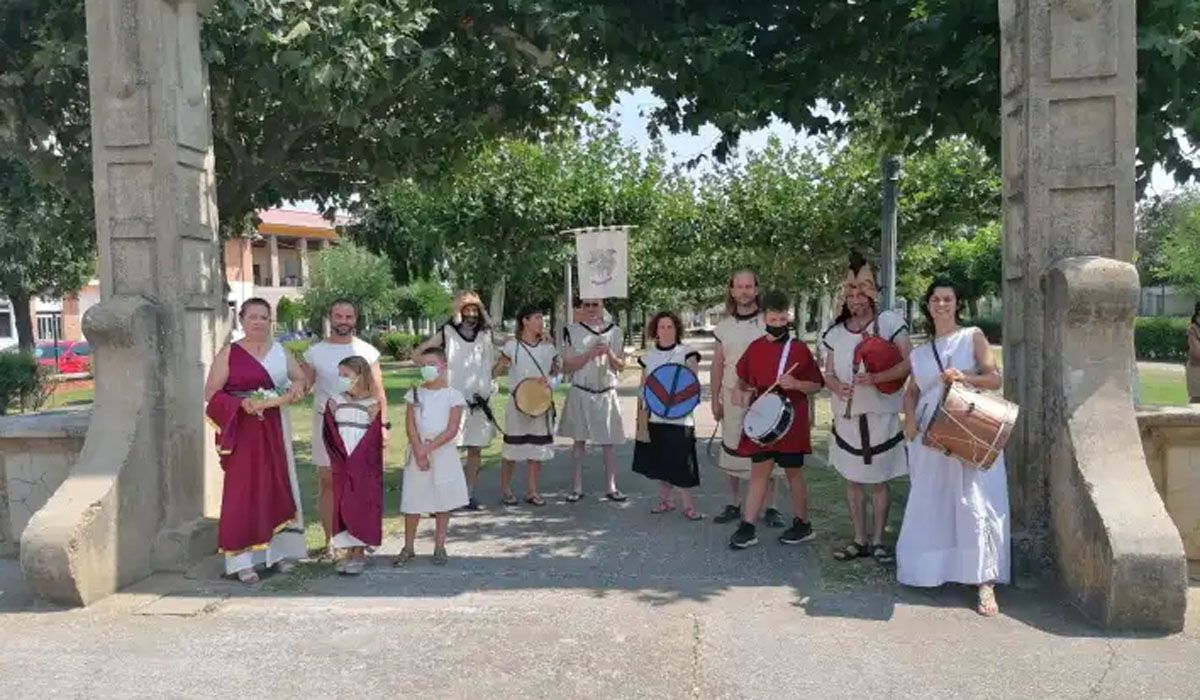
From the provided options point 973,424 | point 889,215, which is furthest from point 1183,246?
point 973,424

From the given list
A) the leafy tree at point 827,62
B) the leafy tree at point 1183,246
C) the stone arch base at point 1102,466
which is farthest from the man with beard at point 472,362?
the leafy tree at point 1183,246

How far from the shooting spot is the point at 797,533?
6.44 metres

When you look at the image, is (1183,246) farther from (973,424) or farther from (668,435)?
(973,424)

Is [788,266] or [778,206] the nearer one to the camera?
[778,206]

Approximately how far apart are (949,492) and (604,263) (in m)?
6.32

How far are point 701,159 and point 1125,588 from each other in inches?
222

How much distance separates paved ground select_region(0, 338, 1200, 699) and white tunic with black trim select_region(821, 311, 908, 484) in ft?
2.32

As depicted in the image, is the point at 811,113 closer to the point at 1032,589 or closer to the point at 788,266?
the point at 1032,589

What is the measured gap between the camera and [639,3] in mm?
6969

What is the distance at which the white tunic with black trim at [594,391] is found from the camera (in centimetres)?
782

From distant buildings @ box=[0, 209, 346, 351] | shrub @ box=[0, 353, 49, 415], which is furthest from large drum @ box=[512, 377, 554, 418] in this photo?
distant buildings @ box=[0, 209, 346, 351]

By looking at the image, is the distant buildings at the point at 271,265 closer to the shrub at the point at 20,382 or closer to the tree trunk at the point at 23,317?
the tree trunk at the point at 23,317

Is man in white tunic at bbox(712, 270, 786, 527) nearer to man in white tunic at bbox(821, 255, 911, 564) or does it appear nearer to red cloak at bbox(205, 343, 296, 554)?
man in white tunic at bbox(821, 255, 911, 564)

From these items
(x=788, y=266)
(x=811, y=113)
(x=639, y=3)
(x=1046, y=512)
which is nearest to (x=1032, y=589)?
(x=1046, y=512)
